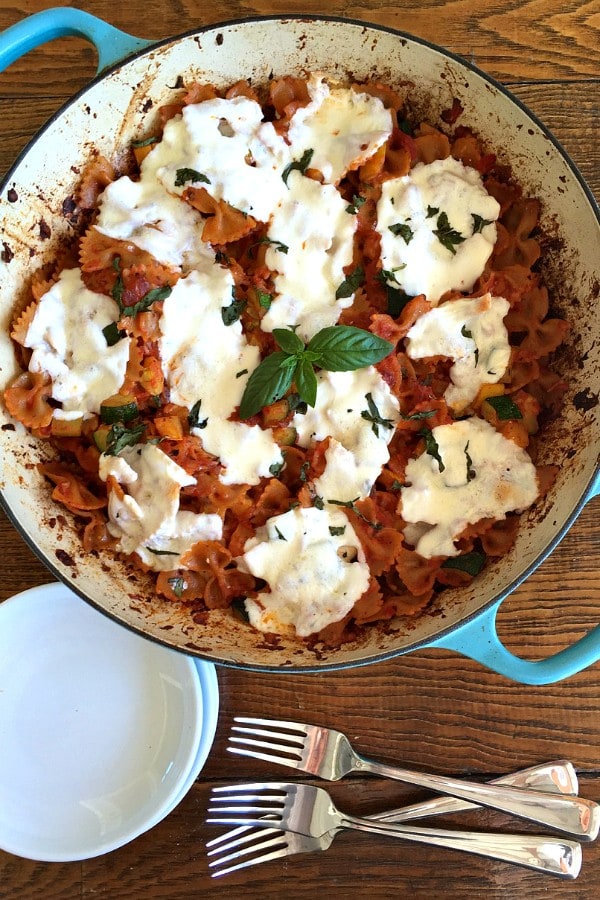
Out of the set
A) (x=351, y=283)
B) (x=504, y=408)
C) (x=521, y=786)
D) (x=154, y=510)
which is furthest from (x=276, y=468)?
(x=521, y=786)

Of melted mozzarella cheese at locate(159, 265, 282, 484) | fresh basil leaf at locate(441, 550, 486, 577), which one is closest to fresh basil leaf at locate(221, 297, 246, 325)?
melted mozzarella cheese at locate(159, 265, 282, 484)

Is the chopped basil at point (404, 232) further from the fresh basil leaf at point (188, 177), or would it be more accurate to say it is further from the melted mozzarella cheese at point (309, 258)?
the fresh basil leaf at point (188, 177)

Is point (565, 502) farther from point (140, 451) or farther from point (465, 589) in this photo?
point (140, 451)

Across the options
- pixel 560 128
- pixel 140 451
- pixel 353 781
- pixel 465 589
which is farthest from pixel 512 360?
pixel 353 781

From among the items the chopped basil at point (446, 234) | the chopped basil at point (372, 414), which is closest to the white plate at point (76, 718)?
the chopped basil at point (372, 414)

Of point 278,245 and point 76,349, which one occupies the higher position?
point 278,245

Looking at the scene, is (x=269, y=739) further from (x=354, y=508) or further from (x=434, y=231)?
(x=434, y=231)

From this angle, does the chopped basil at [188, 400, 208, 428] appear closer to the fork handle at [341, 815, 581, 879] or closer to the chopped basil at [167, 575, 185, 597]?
the chopped basil at [167, 575, 185, 597]

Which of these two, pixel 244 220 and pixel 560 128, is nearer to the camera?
pixel 244 220
